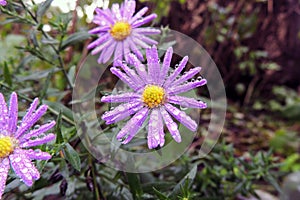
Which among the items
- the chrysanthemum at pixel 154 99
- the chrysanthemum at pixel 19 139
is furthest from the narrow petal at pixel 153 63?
the chrysanthemum at pixel 19 139

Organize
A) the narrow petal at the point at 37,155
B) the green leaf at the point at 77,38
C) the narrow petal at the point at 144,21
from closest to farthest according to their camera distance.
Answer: the narrow petal at the point at 37,155 < the narrow petal at the point at 144,21 < the green leaf at the point at 77,38

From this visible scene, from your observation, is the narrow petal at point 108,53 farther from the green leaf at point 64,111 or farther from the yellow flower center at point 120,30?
the green leaf at point 64,111

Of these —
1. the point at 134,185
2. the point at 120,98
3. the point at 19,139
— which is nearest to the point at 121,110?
the point at 120,98

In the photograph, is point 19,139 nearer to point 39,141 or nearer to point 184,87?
point 39,141

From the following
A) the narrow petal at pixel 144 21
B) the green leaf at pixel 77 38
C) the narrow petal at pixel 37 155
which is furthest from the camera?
the green leaf at pixel 77 38

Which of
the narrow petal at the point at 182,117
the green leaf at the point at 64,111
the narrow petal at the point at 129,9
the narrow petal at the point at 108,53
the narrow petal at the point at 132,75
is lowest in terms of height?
the narrow petal at the point at 182,117

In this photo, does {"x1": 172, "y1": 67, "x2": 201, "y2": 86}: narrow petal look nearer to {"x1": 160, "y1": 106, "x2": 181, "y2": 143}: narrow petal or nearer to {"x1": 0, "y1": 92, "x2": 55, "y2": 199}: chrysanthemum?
{"x1": 160, "y1": 106, "x2": 181, "y2": 143}: narrow petal
